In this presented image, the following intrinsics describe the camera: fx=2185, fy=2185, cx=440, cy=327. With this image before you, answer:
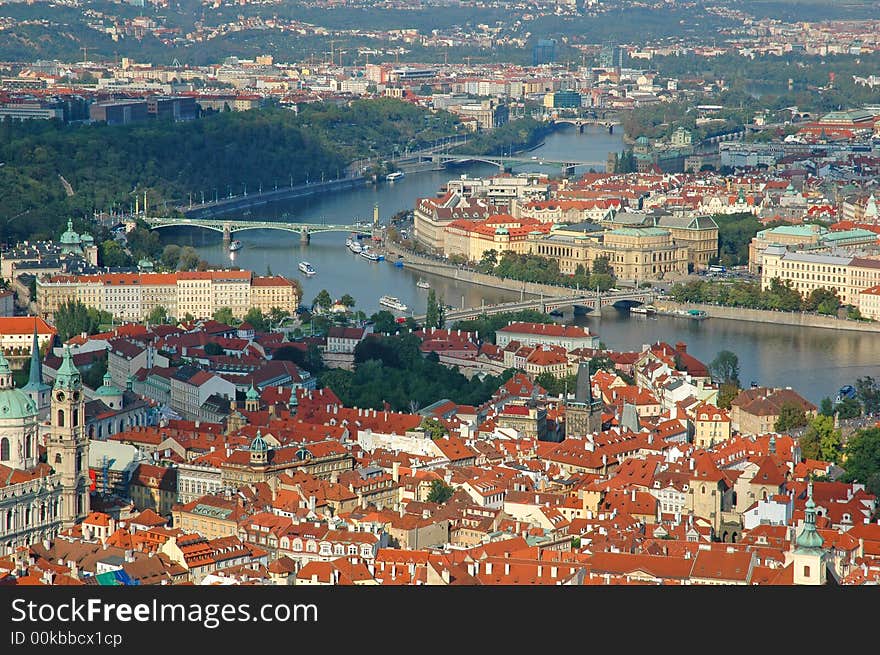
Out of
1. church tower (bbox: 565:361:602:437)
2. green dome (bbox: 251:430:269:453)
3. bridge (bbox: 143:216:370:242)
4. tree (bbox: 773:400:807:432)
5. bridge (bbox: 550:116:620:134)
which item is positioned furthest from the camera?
→ bridge (bbox: 550:116:620:134)

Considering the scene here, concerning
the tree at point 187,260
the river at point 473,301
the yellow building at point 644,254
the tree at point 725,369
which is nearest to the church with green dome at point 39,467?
the tree at point 725,369

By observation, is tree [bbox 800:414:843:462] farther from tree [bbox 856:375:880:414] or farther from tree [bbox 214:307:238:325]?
tree [bbox 214:307:238:325]

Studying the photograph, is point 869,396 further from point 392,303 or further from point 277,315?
point 392,303

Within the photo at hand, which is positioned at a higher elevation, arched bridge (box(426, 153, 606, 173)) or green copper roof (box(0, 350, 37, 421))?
green copper roof (box(0, 350, 37, 421))

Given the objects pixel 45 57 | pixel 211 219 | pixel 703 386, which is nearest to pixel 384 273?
pixel 211 219

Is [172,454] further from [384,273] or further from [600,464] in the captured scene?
[384,273]

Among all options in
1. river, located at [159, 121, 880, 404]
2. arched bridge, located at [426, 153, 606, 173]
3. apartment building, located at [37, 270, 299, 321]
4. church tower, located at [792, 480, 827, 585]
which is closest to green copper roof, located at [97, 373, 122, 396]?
river, located at [159, 121, 880, 404]
